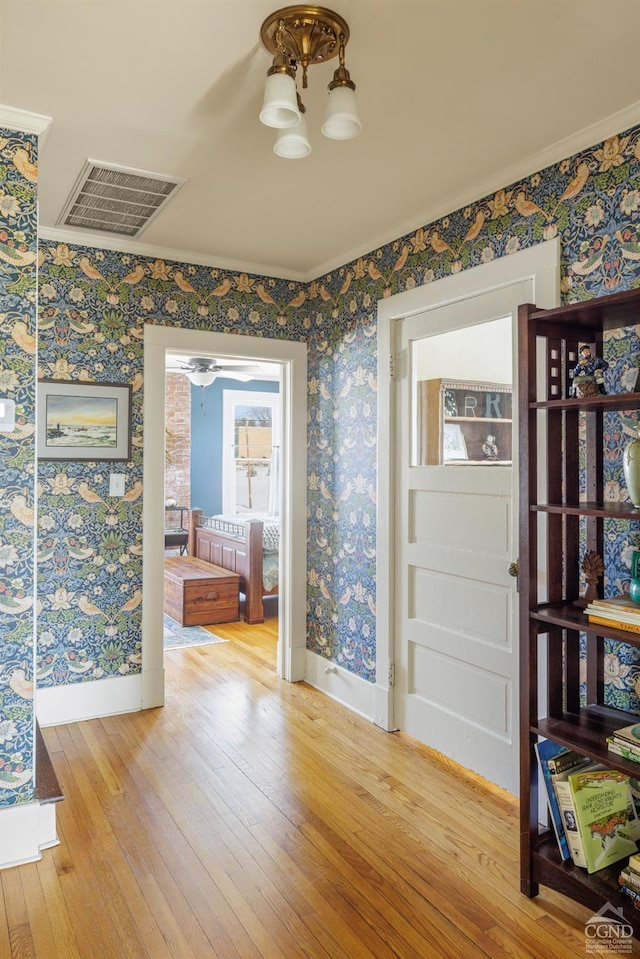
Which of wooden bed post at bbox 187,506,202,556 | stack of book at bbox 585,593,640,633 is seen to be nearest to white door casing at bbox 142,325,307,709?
stack of book at bbox 585,593,640,633

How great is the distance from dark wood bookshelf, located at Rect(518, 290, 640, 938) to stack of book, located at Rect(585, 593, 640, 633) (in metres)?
0.02

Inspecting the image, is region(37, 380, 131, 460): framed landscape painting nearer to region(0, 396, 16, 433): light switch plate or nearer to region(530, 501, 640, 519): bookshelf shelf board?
region(0, 396, 16, 433): light switch plate

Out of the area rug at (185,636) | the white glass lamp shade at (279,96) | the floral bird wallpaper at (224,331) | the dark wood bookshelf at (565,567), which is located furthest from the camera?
the area rug at (185,636)

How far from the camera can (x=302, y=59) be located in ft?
5.93

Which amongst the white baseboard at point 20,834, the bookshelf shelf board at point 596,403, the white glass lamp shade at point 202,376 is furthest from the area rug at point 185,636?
the bookshelf shelf board at point 596,403

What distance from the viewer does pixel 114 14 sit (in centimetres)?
171

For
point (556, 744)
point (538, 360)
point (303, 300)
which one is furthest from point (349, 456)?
point (556, 744)

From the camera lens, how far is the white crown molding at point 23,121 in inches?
86.7

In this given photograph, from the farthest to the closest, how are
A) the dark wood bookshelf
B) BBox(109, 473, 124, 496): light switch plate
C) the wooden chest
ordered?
the wooden chest < BBox(109, 473, 124, 496): light switch plate < the dark wood bookshelf

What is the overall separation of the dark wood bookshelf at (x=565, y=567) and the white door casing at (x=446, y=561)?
1.29 ft

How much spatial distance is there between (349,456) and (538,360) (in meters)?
1.46

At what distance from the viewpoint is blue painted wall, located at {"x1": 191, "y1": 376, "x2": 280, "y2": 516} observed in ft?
27.4

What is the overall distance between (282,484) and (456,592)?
5.15 feet

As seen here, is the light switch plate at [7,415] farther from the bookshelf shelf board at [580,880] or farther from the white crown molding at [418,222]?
the bookshelf shelf board at [580,880]
